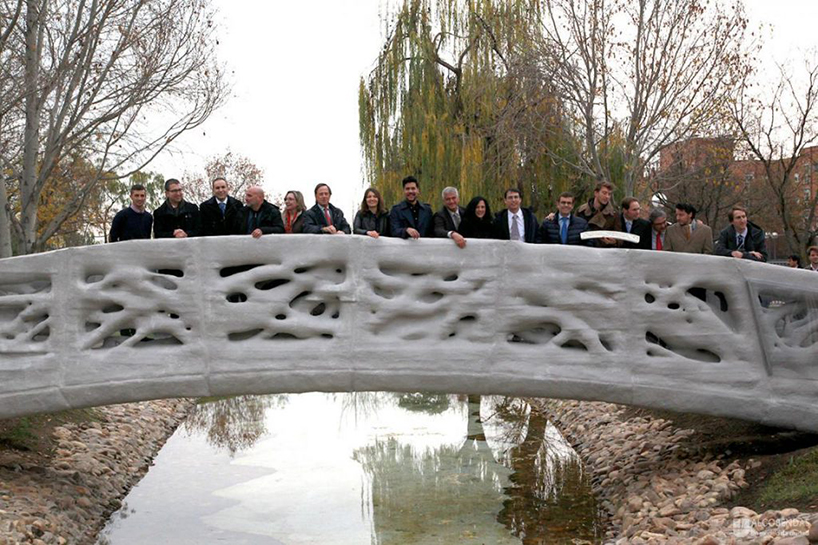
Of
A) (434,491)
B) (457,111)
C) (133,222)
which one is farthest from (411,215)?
(457,111)

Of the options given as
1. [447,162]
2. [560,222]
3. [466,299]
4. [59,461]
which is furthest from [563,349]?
[447,162]

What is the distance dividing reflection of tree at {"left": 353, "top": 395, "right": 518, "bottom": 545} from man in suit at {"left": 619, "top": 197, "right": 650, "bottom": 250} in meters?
2.91

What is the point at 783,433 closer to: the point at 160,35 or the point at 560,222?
the point at 560,222

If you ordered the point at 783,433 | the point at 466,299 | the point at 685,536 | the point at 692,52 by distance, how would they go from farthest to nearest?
the point at 692,52
the point at 783,433
the point at 466,299
the point at 685,536

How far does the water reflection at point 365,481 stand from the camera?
8.77 m

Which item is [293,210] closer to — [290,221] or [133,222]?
[290,221]

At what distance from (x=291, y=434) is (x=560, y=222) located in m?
5.60

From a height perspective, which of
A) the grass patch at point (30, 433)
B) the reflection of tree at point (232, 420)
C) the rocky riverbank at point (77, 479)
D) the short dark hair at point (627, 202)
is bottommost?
the reflection of tree at point (232, 420)

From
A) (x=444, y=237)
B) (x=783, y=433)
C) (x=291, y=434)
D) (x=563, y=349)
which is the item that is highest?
(x=444, y=237)

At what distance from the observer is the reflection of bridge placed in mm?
8297

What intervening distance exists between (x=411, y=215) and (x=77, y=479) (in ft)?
13.4

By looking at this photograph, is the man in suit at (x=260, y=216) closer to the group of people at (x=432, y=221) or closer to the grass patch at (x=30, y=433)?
the group of people at (x=432, y=221)

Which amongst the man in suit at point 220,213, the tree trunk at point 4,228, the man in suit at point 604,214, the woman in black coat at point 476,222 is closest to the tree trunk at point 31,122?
the tree trunk at point 4,228

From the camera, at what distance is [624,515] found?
334 inches
